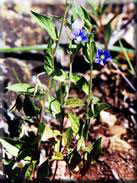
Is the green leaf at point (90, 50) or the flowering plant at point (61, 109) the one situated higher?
the green leaf at point (90, 50)

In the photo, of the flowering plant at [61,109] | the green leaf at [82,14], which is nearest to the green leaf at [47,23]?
the flowering plant at [61,109]

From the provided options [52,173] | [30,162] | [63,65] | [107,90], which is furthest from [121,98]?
[30,162]

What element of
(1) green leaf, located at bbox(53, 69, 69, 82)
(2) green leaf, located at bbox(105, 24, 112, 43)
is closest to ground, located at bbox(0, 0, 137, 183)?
(2) green leaf, located at bbox(105, 24, 112, 43)

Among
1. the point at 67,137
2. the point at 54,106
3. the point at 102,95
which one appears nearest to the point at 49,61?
the point at 54,106

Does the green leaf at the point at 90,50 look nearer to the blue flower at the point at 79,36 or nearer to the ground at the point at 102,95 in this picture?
the blue flower at the point at 79,36

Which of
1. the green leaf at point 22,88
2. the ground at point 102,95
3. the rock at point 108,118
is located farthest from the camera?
the rock at point 108,118

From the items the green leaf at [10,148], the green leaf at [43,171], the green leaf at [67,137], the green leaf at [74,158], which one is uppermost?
the green leaf at [67,137]
